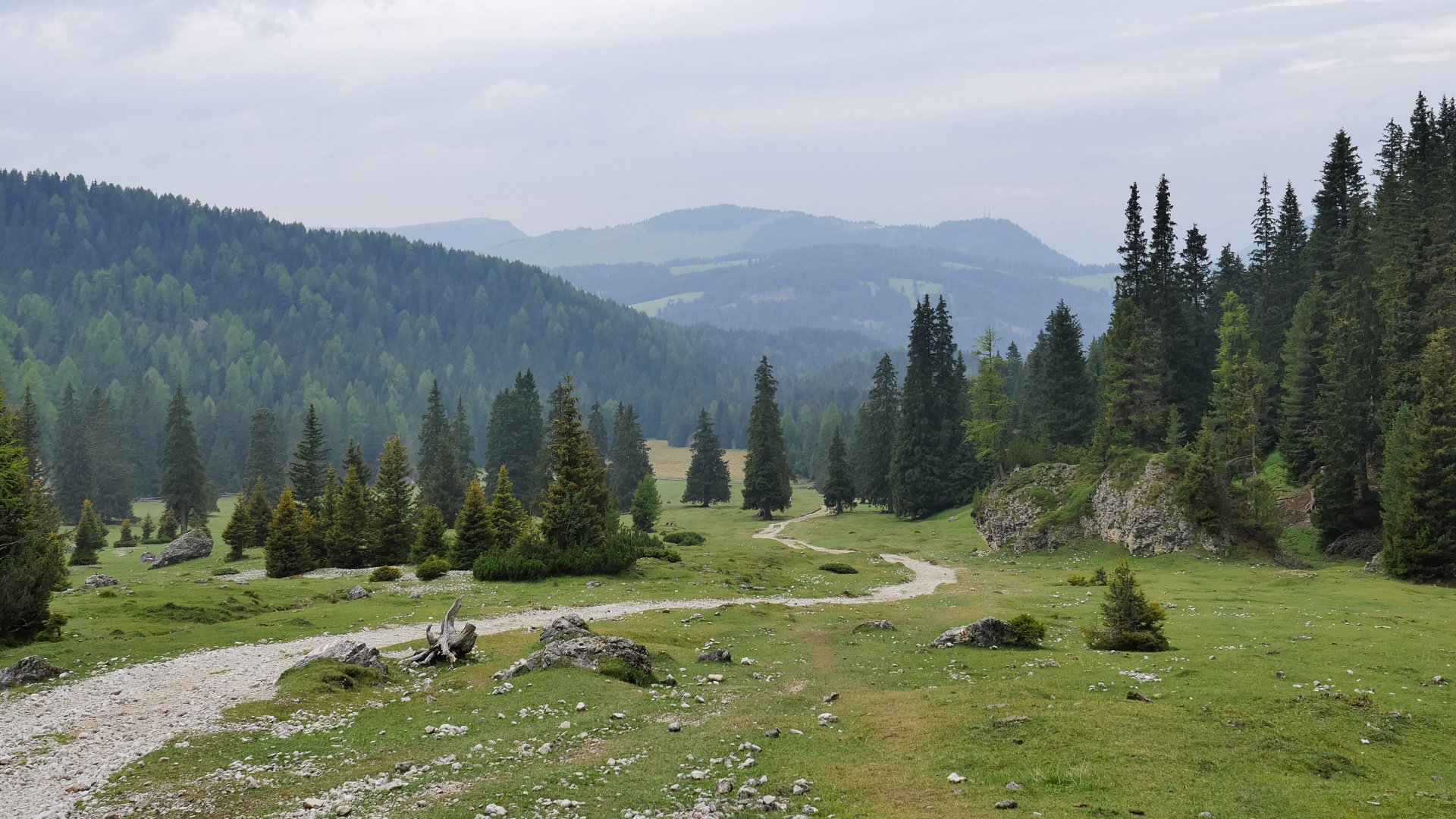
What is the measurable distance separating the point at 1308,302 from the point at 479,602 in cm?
7367

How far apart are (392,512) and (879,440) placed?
70329 millimetres

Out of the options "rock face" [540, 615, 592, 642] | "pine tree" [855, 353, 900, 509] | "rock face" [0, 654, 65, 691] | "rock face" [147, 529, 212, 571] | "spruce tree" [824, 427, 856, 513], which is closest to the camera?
"rock face" [0, 654, 65, 691]

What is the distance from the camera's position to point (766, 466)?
363 ft

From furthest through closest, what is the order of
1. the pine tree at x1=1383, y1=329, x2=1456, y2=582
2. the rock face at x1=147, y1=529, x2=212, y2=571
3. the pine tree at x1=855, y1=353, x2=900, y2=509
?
1. the pine tree at x1=855, y1=353, x2=900, y2=509
2. the rock face at x1=147, y1=529, x2=212, y2=571
3. the pine tree at x1=1383, y1=329, x2=1456, y2=582

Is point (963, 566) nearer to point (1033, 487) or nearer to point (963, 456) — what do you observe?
point (1033, 487)

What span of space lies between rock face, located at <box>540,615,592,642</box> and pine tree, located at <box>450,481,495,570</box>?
2676cm

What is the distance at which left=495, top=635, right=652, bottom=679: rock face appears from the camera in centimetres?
2486

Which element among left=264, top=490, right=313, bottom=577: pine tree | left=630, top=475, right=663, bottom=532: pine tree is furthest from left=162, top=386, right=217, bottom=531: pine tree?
left=264, top=490, right=313, bottom=577: pine tree

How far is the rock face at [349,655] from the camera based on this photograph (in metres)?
24.8

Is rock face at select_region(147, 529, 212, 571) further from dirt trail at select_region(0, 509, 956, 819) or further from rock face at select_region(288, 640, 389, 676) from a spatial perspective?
rock face at select_region(288, 640, 389, 676)

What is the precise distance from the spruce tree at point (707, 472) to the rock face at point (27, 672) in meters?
112

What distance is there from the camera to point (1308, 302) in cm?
7475

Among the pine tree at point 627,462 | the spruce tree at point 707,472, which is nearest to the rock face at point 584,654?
the pine tree at point 627,462

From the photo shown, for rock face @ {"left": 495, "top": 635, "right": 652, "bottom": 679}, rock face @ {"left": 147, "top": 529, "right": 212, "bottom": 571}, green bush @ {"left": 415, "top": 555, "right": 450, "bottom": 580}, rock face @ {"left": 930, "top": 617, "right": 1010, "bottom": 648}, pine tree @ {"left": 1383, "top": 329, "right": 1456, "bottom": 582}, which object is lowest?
rock face @ {"left": 147, "top": 529, "right": 212, "bottom": 571}
